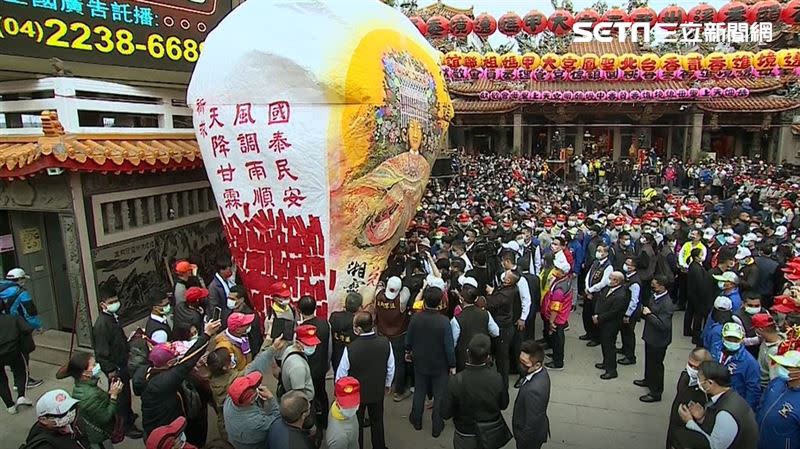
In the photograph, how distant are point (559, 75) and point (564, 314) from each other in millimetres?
10925

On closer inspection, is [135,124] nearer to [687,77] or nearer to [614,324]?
[614,324]

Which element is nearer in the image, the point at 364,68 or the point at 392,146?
the point at 364,68

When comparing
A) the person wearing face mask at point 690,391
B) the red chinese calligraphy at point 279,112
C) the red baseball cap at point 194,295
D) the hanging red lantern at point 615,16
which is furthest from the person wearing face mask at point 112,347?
the hanging red lantern at point 615,16

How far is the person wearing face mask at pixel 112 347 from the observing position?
5172 millimetres

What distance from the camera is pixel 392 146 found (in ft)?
23.1

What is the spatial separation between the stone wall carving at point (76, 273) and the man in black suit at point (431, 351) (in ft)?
14.5

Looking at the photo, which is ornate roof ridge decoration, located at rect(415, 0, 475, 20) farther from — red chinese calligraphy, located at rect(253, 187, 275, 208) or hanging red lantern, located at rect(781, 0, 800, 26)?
red chinese calligraphy, located at rect(253, 187, 275, 208)

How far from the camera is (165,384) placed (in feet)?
13.1

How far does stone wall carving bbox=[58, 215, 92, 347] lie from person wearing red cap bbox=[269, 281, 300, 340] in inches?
112

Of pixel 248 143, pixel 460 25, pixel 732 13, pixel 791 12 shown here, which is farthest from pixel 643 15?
pixel 248 143

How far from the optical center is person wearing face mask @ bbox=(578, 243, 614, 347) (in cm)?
704

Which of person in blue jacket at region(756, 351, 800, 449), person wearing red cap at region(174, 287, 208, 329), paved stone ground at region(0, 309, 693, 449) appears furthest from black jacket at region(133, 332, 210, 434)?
person in blue jacket at region(756, 351, 800, 449)

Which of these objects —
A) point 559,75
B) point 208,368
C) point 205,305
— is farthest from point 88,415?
point 559,75

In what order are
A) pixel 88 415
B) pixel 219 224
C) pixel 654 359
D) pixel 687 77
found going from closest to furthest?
pixel 88 415 → pixel 654 359 → pixel 219 224 → pixel 687 77
